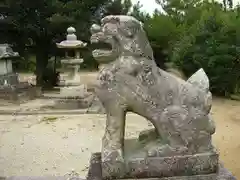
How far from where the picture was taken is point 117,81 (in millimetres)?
2486

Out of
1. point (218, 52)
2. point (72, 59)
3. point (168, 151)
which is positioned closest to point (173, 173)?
point (168, 151)

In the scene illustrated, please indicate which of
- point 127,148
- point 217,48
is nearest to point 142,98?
point 127,148

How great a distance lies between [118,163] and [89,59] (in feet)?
57.5

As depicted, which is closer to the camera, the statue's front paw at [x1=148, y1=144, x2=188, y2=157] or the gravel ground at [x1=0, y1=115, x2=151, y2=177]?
the statue's front paw at [x1=148, y1=144, x2=188, y2=157]

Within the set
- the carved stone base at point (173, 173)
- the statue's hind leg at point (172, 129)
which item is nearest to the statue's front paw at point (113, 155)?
the carved stone base at point (173, 173)

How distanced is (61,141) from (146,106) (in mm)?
4637

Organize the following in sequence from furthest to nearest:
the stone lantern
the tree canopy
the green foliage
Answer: the tree canopy, the green foliage, the stone lantern

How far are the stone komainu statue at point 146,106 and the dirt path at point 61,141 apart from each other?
8.88 feet

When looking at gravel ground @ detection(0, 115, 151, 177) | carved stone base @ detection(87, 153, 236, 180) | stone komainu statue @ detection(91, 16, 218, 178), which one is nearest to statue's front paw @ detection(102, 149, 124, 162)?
stone komainu statue @ detection(91, 16, 218, 178)

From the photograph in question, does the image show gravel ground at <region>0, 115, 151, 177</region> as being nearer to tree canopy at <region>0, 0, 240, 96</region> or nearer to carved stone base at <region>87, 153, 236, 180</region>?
carved stone base at <region>87, 153, 236, 180</region>

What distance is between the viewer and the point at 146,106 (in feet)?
8.18

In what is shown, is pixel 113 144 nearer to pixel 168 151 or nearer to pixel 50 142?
pixel 168 151

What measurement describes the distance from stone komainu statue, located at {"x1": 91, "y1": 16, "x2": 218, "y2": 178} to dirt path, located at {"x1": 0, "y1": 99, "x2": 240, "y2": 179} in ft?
8.88

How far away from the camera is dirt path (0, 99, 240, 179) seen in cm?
541
